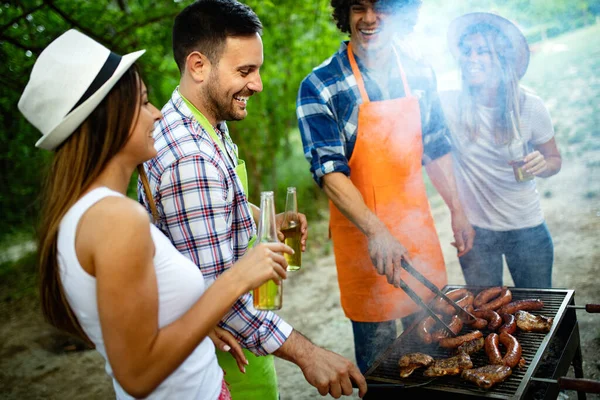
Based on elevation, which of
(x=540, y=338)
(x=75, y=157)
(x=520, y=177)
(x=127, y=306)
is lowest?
(x=540, y=338)

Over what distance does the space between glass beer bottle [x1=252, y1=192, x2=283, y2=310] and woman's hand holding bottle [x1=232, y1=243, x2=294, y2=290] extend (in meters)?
0.27

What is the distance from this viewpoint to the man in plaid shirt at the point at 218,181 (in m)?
2.17

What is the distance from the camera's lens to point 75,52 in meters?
1.68

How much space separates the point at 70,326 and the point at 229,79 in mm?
1284

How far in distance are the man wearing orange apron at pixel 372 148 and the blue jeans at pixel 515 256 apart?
1.33 feet

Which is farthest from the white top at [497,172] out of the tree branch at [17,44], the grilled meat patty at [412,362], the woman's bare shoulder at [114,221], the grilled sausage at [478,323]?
the tree branch at [17,44]

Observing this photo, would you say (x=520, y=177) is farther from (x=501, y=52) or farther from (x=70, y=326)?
(x=70, y=326)

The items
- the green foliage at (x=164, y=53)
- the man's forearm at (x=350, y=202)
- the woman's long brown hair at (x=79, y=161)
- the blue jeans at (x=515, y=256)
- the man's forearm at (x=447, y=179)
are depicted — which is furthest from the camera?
the green foliage at (x=164, y=53)

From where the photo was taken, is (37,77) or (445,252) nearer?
(37,77)

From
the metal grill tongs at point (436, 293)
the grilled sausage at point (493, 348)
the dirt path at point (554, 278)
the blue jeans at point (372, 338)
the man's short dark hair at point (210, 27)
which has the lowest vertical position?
the dirt path at point (554, 278)

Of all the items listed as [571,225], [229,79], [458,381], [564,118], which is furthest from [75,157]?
[564,118]

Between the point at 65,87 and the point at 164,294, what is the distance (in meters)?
0.72

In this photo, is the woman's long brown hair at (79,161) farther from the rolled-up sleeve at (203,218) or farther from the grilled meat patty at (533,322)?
the grilled meat patty at (533,322)

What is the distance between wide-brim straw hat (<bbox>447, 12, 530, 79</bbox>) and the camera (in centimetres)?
359
